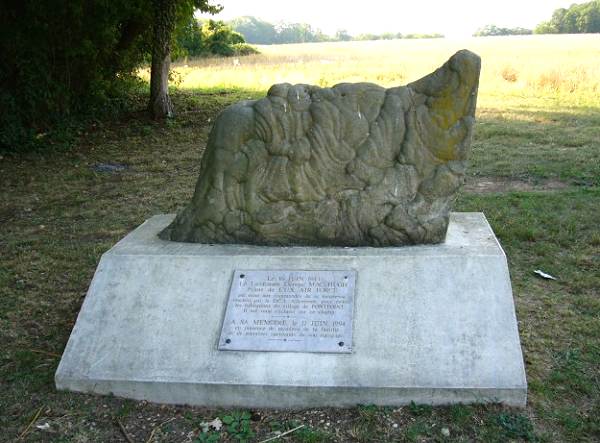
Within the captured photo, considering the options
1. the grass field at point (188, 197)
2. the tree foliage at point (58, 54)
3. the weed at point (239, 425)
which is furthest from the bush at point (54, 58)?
the weed at point (239, 425)

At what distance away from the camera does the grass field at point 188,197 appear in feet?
12.4

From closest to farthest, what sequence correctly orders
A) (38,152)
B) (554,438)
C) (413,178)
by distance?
(554,438) < (413,178) < (38,152)

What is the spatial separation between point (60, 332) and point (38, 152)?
24.1 ft

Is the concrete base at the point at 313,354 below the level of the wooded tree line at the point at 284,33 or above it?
below

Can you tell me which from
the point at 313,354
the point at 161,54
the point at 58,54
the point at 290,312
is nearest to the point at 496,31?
the point at 161,54

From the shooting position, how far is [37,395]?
420cm

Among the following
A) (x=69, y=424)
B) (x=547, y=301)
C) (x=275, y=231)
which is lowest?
(x=69, y=424)

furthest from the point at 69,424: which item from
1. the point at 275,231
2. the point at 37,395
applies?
the point at 275,231

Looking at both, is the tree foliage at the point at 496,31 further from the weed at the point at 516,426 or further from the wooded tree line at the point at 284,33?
the weed at the point at 516,426

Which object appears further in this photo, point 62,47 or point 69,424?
point 62,47

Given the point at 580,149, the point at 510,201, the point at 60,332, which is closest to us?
the point at 60,332

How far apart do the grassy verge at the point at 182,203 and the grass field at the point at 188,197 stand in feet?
0.04

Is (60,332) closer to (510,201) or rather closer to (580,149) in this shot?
(510,201)

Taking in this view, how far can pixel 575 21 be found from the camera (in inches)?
1918
